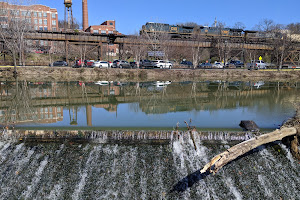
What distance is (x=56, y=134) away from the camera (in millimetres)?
8539

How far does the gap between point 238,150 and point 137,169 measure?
10.1 feet

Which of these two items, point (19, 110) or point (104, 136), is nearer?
point (104, 136)

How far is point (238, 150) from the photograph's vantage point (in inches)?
233

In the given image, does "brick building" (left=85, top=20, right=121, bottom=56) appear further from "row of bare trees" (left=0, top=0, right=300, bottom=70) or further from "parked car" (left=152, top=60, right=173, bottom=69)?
"parked car" (left=152, top=60, right=173, bottom=69)

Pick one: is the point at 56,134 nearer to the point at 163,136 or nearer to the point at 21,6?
the point at 163,136

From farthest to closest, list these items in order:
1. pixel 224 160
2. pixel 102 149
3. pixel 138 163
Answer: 1. pixel 102 149
2. pixel 138 163
3. pixel 224 160

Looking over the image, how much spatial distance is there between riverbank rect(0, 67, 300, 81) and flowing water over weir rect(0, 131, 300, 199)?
80.5ft

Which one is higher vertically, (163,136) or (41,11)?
(41,11)

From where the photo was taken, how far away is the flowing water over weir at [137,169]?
261 inches

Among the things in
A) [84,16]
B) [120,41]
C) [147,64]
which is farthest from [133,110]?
[84,16]

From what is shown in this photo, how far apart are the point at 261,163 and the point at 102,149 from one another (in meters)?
5.25

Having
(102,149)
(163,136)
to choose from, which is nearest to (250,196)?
(163,136)

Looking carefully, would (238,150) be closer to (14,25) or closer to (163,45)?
(14,25)

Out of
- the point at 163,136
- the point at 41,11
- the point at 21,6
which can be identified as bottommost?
the point at 163,136
